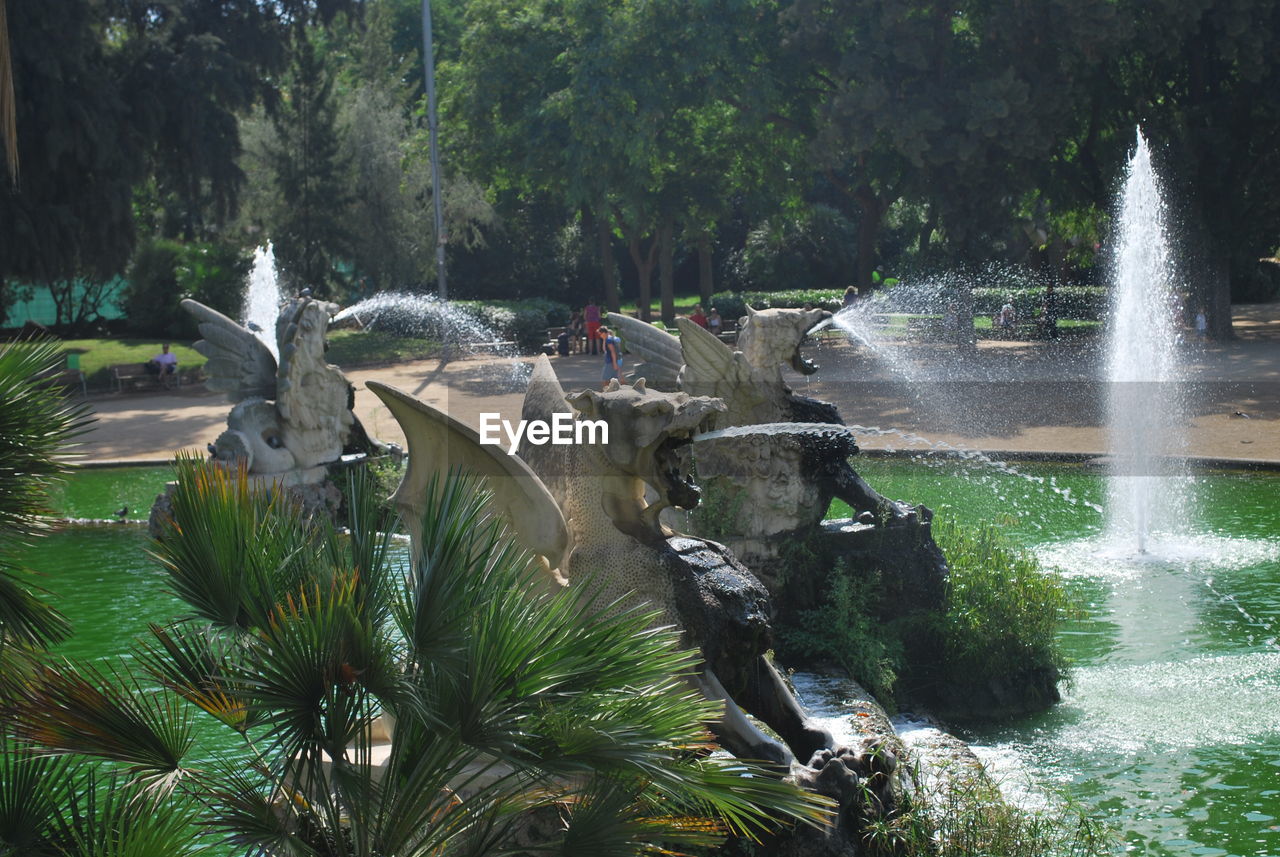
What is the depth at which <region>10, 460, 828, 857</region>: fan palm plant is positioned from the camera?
3707mm

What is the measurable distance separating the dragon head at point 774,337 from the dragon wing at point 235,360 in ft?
19.5

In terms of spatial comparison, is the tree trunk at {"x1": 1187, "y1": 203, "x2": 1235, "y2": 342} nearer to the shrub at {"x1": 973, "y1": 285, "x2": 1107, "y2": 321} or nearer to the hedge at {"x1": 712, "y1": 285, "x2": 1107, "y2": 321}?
the shrub at {"x1": 973, "y1": 285, "x2": 1107, "y2": 321}

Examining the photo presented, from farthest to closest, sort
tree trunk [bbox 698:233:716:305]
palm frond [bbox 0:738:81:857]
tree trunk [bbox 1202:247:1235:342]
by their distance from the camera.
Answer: tree trunk [bbox 698:233:716:305], tree trunk [bbox 1202:247:1235:342], palm frond [bbox 0:738:81:857]

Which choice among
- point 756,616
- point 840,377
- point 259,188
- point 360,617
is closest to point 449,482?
point 360,617

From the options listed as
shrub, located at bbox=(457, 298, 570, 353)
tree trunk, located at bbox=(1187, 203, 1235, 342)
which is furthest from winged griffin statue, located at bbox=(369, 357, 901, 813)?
shrub, located at bbox=(457, 298, 570, 353)

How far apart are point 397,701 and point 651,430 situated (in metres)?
1.89

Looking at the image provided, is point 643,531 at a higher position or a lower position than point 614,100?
lower

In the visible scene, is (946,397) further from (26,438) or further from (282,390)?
(26,438)

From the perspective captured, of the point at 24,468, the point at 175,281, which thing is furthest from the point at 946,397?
the point at 175,281

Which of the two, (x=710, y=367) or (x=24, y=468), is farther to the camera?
(x=710, y=367)

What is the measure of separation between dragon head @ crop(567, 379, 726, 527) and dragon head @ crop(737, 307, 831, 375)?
366 centimetres

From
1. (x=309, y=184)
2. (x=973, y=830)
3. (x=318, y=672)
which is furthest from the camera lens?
(x=309, y=184)

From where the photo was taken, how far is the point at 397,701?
150 inches

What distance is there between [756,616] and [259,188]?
112 ft
